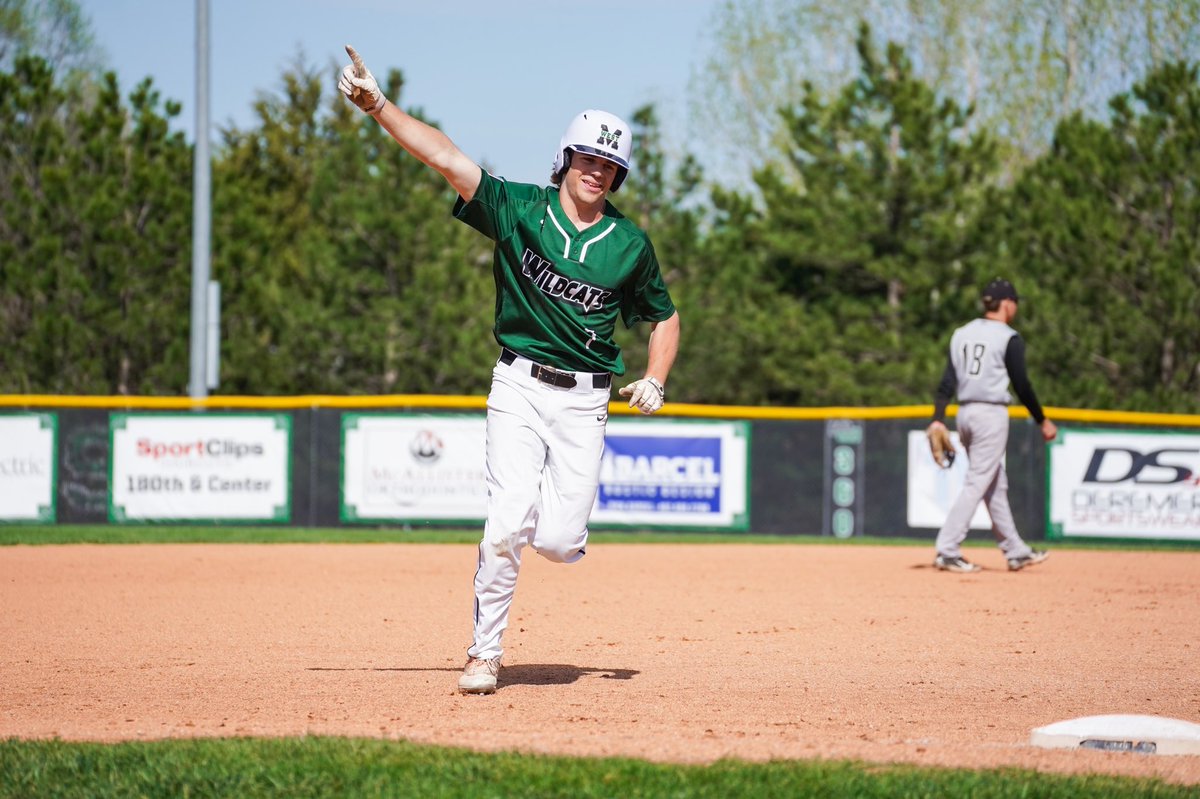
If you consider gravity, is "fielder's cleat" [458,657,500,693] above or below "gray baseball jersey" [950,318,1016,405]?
below

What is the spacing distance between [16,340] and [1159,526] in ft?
54.2

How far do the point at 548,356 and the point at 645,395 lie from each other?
404 mm

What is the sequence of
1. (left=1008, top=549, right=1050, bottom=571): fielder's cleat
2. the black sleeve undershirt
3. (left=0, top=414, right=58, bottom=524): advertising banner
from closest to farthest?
the black sleeve undershirt < (left=1008, top=549, right=1050, bottom=571): fielder's cleat < (left=0, top=414, right=58, bottom=524): advertising banner

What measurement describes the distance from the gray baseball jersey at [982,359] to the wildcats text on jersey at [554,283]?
19.8 ft

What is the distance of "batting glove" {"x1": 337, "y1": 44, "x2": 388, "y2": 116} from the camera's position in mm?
5293

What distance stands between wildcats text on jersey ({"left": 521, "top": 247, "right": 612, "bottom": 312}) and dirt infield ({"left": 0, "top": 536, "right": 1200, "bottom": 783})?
153 cm

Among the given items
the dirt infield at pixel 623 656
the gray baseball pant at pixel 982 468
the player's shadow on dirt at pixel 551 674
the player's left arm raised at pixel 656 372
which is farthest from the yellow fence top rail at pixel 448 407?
the player's left arm raised at pixel 656 372

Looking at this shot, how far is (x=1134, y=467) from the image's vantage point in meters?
15.8

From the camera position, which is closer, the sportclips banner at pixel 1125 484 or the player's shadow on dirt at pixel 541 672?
the player's shadow on dirt at pixel 541 672

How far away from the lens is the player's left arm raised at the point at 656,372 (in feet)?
18.6

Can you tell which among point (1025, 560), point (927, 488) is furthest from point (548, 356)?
point (927, 488)

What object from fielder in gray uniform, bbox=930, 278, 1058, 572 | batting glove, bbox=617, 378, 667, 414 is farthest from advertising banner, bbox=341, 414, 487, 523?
batting glove, bbox=617, 378, 667, 414

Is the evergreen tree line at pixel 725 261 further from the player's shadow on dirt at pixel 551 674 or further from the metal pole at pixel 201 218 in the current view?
the player's shadow on dirt at pixel 551 674

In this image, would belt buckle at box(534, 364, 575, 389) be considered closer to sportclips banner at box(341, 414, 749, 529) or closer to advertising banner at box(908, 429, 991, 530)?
sportclips banner at box(341, 414, 749, 529)
